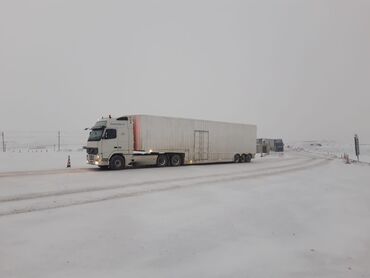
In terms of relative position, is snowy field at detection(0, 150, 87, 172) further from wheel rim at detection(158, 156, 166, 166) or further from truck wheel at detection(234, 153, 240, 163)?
truck wheel at detection(234, 153, 240, 163)

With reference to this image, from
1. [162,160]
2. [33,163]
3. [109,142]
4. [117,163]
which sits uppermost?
[109,142]

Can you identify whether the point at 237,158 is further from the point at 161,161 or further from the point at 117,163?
the point at 117,163

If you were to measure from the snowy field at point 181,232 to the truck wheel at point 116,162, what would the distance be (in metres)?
8.37

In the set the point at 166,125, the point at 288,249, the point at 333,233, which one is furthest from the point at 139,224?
the point at 166,125

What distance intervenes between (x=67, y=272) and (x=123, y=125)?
1742 cm

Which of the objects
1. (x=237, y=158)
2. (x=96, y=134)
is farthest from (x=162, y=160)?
(x=237, y=158)

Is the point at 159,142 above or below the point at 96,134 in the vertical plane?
below

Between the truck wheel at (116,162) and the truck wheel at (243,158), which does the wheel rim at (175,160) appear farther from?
the truck wheel at (243,158)

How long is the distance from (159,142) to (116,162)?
145 inches

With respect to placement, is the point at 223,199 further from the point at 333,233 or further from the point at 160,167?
the point at 160,167

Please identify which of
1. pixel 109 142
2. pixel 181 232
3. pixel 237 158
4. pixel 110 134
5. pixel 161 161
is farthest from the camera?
pixel 237 158

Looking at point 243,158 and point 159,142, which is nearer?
point 159,142

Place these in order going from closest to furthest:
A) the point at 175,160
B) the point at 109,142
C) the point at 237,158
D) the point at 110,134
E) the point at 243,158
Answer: the point at 109,142
the point at 110,134
the point at 175,160
the point at 237,158
the point at 243,158

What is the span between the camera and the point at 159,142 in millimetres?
23500
